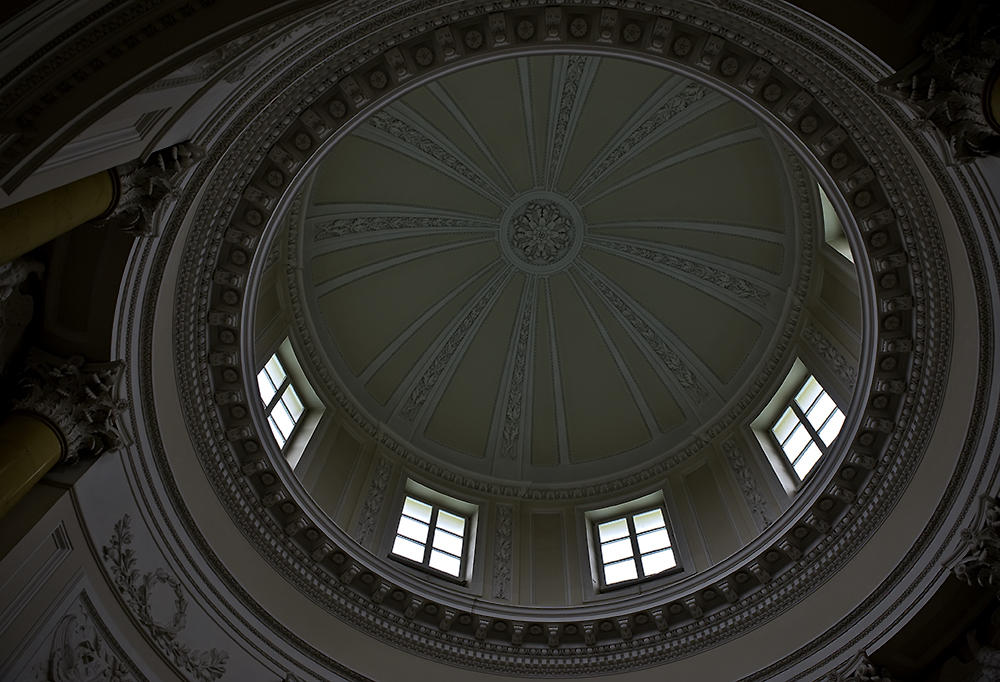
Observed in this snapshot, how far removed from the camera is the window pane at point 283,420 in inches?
570

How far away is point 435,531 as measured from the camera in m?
15.8

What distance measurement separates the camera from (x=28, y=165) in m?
4.84

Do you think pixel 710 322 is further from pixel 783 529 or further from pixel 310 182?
pixel 310 182

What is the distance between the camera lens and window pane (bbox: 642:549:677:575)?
48.1ft

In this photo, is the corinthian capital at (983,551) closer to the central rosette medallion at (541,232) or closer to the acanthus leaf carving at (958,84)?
the acanthus leaf carving at (958,84)

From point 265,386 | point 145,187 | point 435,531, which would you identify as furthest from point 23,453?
point 435,531

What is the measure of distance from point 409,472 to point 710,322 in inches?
347

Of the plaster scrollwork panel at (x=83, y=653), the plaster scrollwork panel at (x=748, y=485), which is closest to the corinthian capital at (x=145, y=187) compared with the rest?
the plaster scrollwork panel at (x=83, y=653)

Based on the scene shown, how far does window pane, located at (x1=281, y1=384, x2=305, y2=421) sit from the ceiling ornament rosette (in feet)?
12.2

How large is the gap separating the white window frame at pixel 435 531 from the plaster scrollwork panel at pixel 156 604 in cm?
499

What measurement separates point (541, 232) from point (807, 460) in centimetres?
999

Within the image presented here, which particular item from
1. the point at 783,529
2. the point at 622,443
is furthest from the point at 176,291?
the point at 622,443

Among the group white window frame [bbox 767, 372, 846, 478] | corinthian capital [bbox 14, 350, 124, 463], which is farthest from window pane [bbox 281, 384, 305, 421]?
white window frame [bbox 767, 372, 846, 478]

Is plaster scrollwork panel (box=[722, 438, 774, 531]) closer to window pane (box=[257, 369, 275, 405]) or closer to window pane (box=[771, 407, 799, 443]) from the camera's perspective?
window pane (box=[771, 407, 799, 443])
